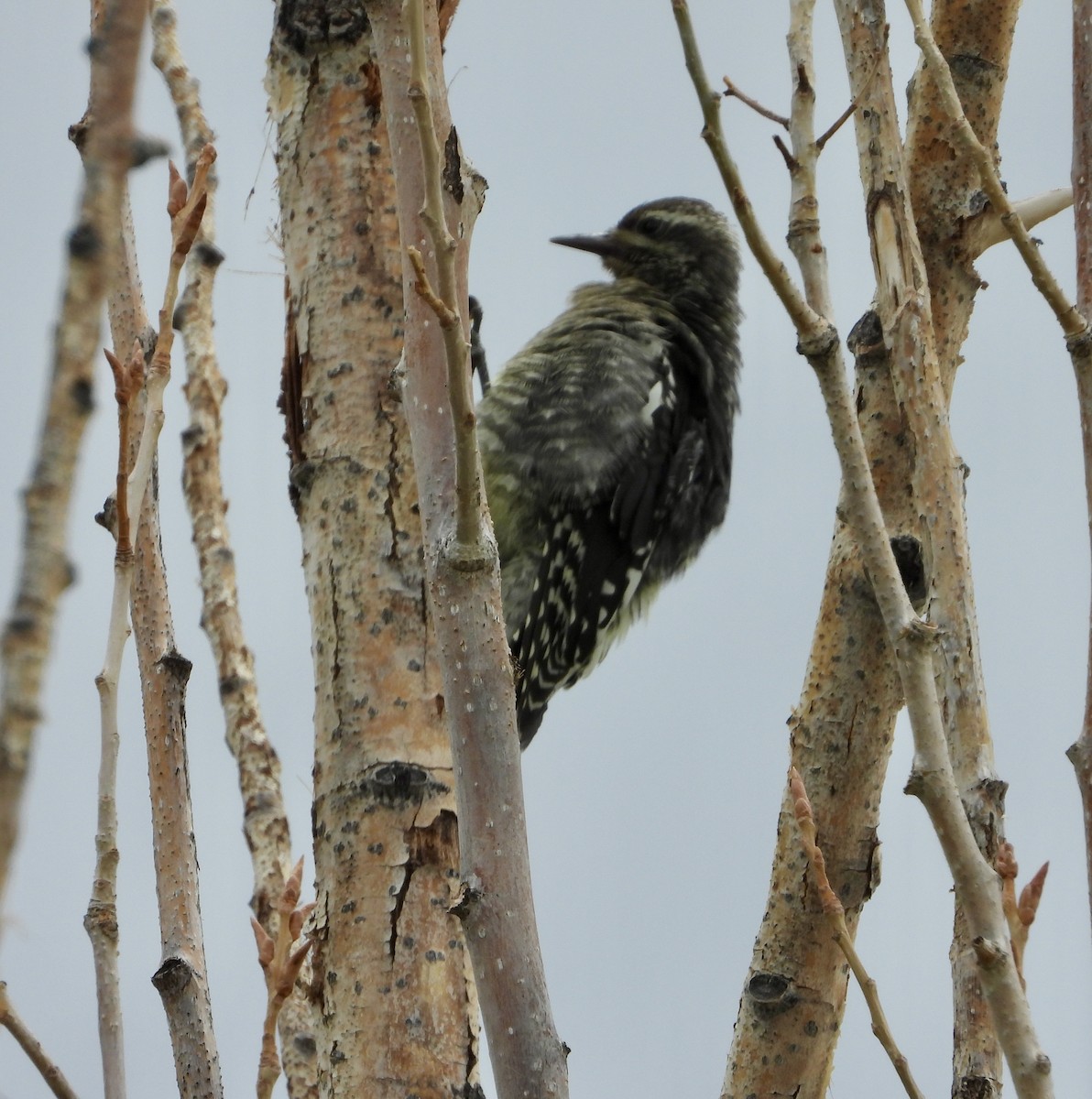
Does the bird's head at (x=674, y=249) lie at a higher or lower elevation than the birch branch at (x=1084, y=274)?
higher

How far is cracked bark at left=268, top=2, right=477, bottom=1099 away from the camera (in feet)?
7.48

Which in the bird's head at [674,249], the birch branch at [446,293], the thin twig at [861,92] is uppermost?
the bird's head at [674,249]

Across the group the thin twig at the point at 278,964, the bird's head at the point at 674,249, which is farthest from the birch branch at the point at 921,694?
the bird's head at the point at 674,249

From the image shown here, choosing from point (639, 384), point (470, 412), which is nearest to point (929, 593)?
point (470, 412)

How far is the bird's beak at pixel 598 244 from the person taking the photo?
5215 millimetres

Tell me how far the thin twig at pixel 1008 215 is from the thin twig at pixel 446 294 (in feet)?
2.54

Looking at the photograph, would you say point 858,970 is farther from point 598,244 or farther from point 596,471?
point 598,244

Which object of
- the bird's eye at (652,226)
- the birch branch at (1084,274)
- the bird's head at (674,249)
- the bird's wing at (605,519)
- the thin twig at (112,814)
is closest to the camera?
the birch branch at (1084,274)

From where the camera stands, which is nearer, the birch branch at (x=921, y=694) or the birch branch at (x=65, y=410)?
the birch branch at (x=65, y=410)

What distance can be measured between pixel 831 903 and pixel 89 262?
167 cm

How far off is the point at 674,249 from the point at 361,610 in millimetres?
2987

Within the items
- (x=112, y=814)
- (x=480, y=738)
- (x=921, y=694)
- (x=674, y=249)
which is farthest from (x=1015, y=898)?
(x=674, y=249)

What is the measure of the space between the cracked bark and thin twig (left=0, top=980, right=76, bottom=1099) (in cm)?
45

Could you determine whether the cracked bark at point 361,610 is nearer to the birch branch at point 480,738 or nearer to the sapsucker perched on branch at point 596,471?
the birch branch at point 480,738
